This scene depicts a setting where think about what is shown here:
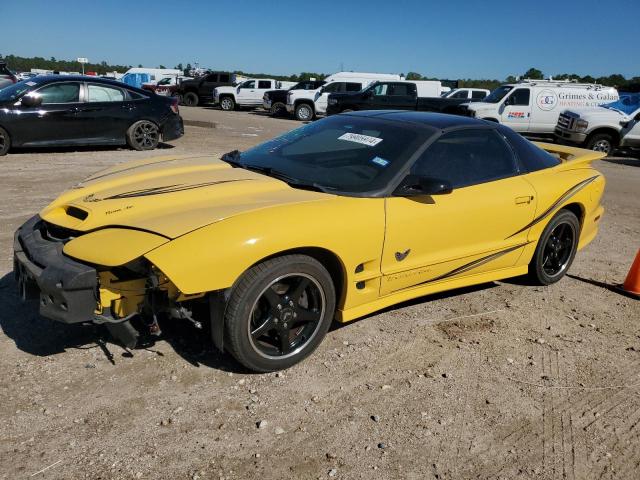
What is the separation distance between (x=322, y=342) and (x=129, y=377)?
1.23 m

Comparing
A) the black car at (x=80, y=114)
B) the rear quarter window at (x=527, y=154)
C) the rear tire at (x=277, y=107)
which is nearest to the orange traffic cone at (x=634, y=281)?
the rear quarter window at (x=527, y=154)

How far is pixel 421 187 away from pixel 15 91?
9.04 metres

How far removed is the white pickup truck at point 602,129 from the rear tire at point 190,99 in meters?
20.5

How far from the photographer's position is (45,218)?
334 centimetres

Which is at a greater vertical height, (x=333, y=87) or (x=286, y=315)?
(x=333, y=87)

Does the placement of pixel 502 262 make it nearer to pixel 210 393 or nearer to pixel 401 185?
pixel 401 185

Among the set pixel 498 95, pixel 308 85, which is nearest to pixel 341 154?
pixel 498 95

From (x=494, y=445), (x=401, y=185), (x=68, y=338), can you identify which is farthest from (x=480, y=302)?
(x=68, y=338)

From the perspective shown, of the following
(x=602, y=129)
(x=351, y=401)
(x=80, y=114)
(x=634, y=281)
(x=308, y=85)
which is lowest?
(x=351, y=401)

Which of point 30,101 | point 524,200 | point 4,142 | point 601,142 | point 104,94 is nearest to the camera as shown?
point 524,200

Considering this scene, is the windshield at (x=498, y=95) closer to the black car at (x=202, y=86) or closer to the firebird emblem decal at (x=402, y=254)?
the firebird emblem decal at (x=402, y=254)

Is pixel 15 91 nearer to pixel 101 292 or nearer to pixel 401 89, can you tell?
pixel 101 292

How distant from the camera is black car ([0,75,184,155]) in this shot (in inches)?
381

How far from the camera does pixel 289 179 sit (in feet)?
12.1
